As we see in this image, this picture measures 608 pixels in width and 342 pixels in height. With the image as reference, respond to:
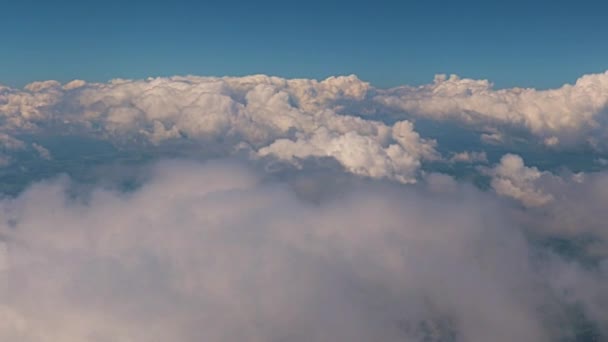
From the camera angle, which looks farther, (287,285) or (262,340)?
(287,285)

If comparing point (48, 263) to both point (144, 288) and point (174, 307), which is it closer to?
point (144, 288)

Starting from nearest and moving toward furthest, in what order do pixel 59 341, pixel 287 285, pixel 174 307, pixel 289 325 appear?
1. pixel 59 341
2. pixel 174 307
3. pixel 289 325
4. pixel 287 285

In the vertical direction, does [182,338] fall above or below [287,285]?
below

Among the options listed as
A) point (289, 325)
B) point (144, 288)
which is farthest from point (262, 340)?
point (144, 288)

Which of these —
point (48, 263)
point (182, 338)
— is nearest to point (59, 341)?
point (182, 338)

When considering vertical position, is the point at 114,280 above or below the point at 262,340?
above

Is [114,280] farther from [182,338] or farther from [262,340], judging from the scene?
[262,340]

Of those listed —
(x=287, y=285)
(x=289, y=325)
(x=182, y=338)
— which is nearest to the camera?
(x=182, y=338)

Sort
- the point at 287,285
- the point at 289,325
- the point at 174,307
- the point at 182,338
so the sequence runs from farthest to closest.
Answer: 1. the point at 287,285
2. the point at 289,325
3. the point at 174,307
4. the point at 182,338

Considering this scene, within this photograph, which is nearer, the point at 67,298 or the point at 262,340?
the point at 67,298
